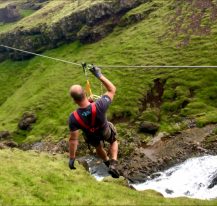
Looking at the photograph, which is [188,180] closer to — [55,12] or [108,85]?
[108,85]

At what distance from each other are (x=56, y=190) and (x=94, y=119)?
1615 centimetres

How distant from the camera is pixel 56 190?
1294 inches

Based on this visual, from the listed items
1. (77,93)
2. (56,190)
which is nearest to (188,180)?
(56,190)

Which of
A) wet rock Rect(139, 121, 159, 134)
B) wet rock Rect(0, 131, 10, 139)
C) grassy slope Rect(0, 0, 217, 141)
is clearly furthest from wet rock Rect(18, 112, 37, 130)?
wet rock Rect(139, 121, 159, 134)

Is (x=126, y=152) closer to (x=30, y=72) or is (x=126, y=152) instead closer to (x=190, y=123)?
(x=190, y=123)

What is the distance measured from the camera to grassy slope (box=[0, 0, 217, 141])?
9638cm

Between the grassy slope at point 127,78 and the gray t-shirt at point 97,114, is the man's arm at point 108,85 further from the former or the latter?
the grassy slope at point 127,78

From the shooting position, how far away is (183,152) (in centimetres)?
7188

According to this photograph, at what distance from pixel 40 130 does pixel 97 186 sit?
2786 inches

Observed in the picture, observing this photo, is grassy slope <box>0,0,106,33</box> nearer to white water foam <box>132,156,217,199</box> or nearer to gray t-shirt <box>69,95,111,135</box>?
white water foam <box>132,156,217,199</box>

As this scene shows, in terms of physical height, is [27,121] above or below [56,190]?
below

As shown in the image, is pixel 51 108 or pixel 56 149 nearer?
pixel 56 149

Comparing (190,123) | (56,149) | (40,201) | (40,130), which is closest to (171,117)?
(190,123)

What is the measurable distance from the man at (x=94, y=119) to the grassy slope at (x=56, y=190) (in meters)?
10.4
